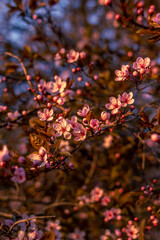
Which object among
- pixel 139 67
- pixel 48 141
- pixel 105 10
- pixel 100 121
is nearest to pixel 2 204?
pixel 48 141

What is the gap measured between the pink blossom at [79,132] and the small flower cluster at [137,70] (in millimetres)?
460

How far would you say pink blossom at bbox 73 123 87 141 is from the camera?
4.45ft

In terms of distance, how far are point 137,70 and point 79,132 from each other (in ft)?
1.93

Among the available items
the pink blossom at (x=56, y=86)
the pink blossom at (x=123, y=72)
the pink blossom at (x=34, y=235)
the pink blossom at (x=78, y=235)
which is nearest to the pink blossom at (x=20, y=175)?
the pink blossom at (x=34, y=235)

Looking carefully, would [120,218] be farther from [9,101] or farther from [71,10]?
[71,10]

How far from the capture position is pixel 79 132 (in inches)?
53.6

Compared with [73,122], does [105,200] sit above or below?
below

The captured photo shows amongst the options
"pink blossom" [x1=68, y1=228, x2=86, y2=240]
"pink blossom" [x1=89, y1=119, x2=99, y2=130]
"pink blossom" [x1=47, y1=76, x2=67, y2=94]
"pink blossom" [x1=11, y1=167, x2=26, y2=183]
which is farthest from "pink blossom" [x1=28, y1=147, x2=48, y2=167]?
"pink blossom" [x1=68, y1=228, x2=86, y2=240]

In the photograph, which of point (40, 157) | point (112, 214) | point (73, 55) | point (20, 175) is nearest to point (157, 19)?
point (73, 55)

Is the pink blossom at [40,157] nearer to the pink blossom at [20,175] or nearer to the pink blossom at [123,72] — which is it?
the pink blossom at [20,175]

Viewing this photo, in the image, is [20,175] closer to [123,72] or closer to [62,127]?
[62,127]

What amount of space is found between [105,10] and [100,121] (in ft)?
15.6

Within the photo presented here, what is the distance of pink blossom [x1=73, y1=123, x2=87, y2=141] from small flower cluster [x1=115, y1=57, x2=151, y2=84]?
0.46 meters

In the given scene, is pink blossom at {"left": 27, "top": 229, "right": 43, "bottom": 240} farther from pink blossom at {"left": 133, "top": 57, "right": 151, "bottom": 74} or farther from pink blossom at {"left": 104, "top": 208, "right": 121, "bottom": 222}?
pink blossom at {"left": 133, "top": 57, "right": 151, "bottom": 74}
